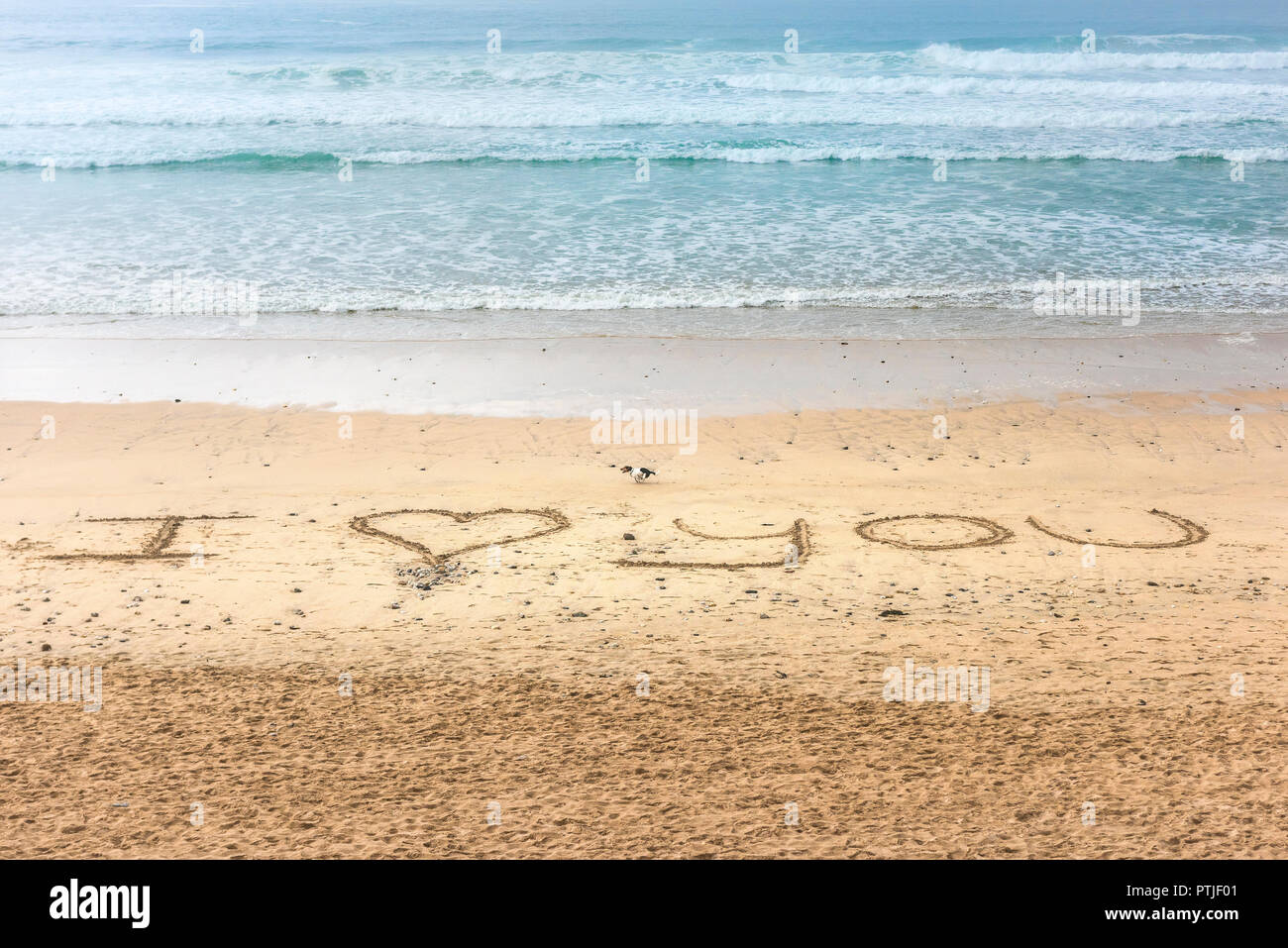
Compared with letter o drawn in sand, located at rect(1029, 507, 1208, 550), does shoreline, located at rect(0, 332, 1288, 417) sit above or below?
above

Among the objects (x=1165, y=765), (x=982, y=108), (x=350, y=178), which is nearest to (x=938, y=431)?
(x=1165, y=765)

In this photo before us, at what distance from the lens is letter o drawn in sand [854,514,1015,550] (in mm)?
6617

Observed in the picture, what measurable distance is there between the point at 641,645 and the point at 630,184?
15289 mm

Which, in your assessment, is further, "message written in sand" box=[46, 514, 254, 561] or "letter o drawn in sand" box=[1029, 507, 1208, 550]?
Result: "letter o drawn in sand" box=[1029, 507, 1208, 550]

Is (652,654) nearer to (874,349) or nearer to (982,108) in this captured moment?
(874,349)

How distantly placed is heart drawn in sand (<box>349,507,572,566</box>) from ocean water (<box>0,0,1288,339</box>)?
4.63 meters

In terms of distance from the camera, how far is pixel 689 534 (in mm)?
6738

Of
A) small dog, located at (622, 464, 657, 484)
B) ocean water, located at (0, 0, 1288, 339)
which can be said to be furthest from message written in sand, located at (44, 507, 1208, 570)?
ocean water, located at (0, 0, 1288, 339)

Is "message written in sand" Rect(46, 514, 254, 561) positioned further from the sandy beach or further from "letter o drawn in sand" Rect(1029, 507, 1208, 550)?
"letter o drawn in sand" Rect(1029, 507, 1208, 550)

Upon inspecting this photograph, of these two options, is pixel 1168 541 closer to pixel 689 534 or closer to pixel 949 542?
pixel 949 542

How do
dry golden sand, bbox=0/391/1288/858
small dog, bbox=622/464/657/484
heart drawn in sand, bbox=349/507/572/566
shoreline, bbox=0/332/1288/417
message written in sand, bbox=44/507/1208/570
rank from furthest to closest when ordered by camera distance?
shoreline, bbox=0/332/1288/417, small dog, bbox=622/464/657/484, heart drawn in sand, bbox=349/507/572/566, message written in sand, bbox=44/507/1208/570, dry golden sand, bbox=0/391/1288/858

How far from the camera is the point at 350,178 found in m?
20.1

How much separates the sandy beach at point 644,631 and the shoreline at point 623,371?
1.36 feet

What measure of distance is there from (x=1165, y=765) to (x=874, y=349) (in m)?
6.93
